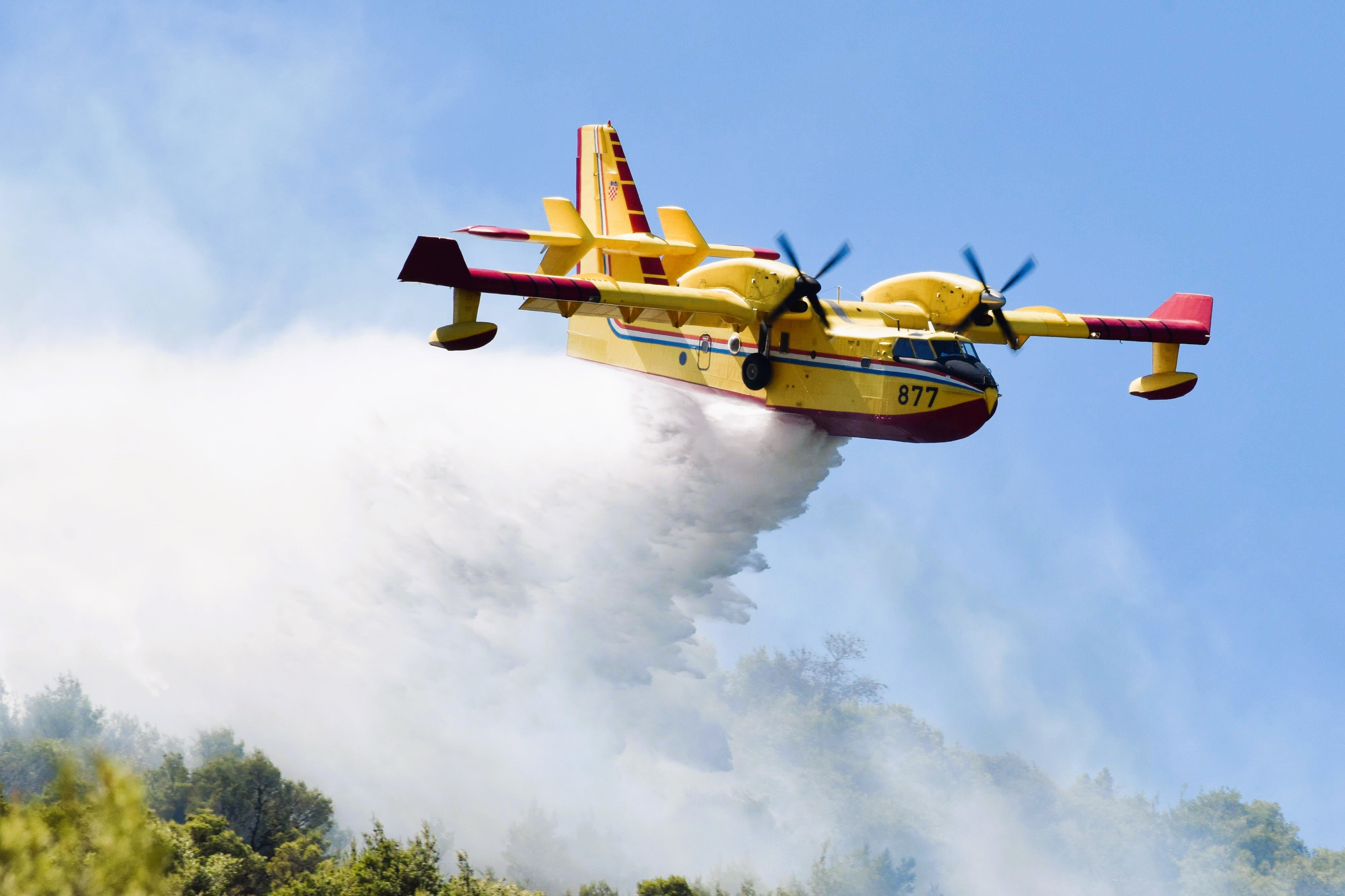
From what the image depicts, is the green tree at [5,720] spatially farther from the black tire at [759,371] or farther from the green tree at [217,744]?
the black tire at [759,371]

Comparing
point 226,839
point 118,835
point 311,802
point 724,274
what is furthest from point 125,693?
point 118,835

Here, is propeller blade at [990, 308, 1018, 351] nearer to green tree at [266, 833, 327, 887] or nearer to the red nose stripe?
the red nose stripe

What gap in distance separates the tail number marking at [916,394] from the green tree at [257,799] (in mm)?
34717

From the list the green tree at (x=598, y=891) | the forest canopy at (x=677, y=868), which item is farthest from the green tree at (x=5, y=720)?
the green tree at (x=598, y=891)

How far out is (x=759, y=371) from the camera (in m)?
26.8

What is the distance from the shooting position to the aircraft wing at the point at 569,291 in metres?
22.7

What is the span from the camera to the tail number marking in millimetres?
24797

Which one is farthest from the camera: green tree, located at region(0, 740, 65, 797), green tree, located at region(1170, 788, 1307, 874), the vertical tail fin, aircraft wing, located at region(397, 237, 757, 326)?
green tree, located at region(1170, 788, 1307, 874)

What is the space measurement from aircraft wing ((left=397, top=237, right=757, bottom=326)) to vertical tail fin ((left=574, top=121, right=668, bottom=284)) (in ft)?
21.0

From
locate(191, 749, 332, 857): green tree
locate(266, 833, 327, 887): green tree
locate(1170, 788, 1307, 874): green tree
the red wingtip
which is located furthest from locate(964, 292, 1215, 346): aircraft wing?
locate(1170, 788, 1307, 874): green tree

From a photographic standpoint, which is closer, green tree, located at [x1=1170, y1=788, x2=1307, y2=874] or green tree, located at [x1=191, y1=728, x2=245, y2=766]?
green tree, located at [x1=191, y1=728, x2=245, y2=766]

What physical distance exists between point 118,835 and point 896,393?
52.2 ft

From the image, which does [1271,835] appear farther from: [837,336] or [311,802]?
[837,336]

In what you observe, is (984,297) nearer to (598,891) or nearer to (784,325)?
(784,325)
